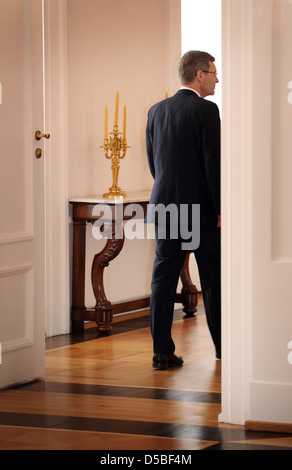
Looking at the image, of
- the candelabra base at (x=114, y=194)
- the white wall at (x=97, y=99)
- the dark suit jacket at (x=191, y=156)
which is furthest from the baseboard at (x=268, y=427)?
the candelabra base at (x=114, y=194)

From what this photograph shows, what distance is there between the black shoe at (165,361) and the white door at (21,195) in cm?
59

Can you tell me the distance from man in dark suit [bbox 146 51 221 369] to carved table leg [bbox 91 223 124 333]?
1.08 meters

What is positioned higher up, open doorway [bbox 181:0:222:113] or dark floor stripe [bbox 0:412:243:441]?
open doorway [bbox 181:0:222:113]

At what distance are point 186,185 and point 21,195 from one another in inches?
32.6

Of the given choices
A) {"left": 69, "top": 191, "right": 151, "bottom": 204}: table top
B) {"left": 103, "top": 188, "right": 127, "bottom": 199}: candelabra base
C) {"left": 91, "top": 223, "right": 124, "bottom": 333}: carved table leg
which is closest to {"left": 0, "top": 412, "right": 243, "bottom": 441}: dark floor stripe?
{"left": 91, "top": 223, "right": 124, "bottom": 333}: carved table leg

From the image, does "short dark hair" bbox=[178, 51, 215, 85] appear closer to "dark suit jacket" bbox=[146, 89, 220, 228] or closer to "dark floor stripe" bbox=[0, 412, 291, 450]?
"dark suit jacket" bbox=[146, 89, 220, 228]

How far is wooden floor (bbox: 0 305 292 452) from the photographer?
3244 millimetres

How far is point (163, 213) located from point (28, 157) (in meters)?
0.73

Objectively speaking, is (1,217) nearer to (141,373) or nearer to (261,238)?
(141,373)

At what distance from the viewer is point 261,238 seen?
342cm

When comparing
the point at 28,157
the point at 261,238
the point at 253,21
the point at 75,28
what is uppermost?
the point at 75,28

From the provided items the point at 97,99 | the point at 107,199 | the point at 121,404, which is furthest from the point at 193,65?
the point at 121,404

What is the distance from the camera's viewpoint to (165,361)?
463 cm
